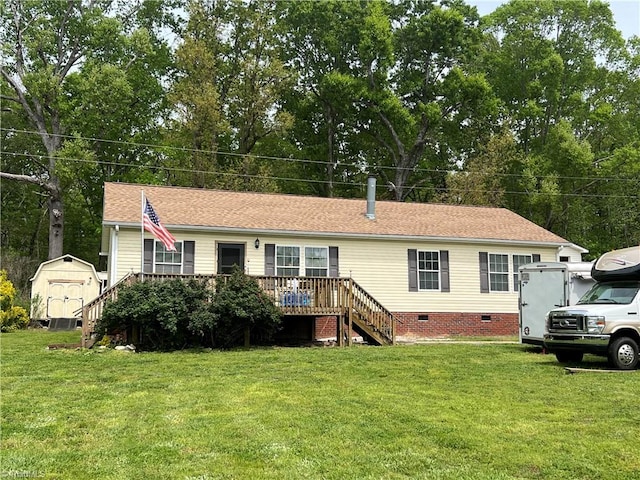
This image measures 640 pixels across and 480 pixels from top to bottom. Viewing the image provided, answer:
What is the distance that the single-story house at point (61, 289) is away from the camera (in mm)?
22391

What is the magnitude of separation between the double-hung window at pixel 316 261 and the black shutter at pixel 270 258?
1024 mm

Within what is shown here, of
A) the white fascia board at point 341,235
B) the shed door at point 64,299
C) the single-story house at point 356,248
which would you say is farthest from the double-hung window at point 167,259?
the shed door at point 64,299

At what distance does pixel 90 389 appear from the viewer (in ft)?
29.6

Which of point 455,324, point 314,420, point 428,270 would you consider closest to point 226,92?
point 428,270

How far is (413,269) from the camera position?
798 inches

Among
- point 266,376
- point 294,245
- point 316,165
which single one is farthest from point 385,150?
point 266,376

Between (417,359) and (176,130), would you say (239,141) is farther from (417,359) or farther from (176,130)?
(417,359)

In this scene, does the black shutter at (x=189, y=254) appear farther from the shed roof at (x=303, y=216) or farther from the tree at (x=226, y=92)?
the tree at (x=226, y=92)

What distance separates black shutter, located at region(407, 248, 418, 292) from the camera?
20188 mm

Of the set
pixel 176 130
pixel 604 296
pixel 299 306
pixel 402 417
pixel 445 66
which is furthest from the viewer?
pixel 445 66

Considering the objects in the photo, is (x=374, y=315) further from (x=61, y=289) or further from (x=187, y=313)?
(x=61, y=289)

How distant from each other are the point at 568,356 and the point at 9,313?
57.8ft

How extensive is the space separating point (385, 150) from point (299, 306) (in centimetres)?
2615

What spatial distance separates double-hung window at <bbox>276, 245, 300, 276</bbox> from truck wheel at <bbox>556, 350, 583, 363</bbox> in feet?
27.6
